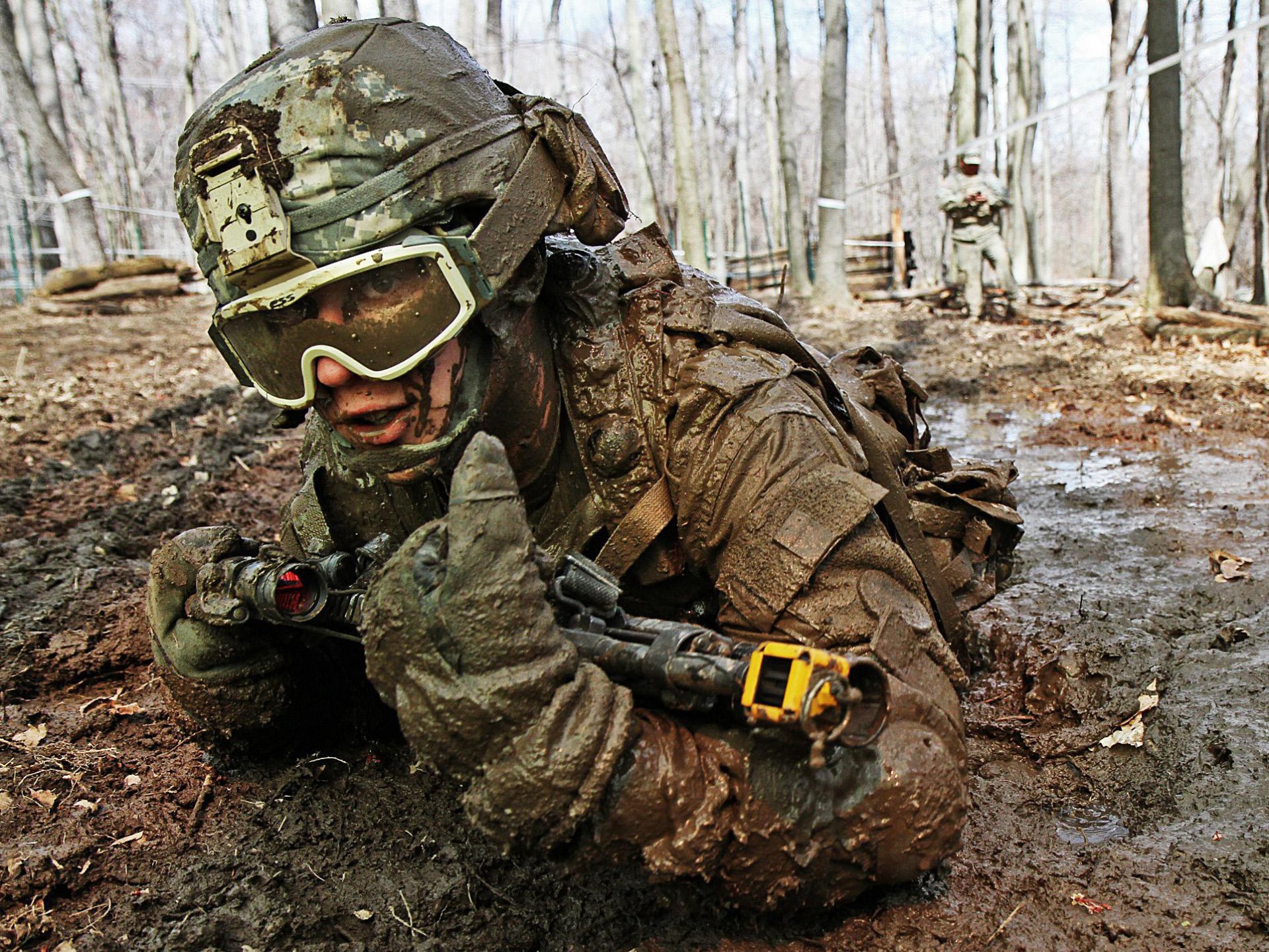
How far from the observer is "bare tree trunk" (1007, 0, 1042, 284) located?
68.5 ft

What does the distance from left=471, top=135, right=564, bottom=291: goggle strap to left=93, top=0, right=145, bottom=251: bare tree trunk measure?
821 inches

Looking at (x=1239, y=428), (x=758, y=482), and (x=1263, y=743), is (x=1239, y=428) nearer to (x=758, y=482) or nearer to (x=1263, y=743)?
(x=1263, y=743)

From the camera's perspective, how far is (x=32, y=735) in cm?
267

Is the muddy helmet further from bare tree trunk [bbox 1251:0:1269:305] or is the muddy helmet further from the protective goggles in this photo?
bare tree trunk [bbox 1251:0:1269:305]

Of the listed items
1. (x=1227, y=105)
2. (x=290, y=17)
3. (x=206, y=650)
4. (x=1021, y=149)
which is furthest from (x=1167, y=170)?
(x=1227, y=105)

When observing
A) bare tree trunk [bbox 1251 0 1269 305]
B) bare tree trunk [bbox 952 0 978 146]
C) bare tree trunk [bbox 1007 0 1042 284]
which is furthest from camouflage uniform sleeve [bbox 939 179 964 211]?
bare tree trunk [bbox 1007 0 1042 284]

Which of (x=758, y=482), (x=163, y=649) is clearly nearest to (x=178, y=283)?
(x=163, y=649)

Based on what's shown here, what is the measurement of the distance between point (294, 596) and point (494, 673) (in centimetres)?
85

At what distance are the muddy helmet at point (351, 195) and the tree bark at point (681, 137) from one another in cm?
1138

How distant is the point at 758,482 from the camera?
6.66 ft

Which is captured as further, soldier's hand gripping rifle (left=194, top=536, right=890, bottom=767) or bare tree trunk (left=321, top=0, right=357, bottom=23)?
bare tree trunk (left=321, top=0, right=357, bottom=23)

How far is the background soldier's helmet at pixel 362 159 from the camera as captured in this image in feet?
6.46

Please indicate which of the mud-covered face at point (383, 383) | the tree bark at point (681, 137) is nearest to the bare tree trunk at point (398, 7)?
the mud-covered face at point (383, 383)

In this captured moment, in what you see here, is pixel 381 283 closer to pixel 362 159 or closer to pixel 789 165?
pixel 362 159
